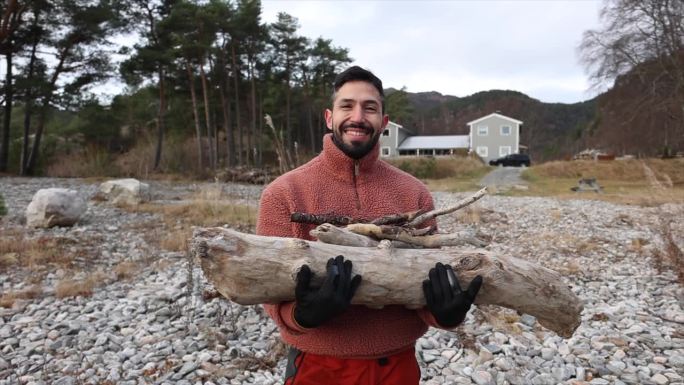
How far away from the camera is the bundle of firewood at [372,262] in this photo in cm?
183

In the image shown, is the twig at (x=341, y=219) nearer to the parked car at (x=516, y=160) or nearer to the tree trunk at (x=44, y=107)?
the tree trunk at (x=44, y=107)

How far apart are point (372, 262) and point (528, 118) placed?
286 ft

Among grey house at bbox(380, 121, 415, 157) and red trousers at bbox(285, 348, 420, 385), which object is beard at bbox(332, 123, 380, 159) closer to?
red trousers at bbox(285, 348, 420, 385)

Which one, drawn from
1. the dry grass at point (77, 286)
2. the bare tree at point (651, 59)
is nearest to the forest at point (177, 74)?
the bare tree at point (651, 59)

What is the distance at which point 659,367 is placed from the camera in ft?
12.9

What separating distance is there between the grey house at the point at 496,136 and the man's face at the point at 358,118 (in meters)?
52.1

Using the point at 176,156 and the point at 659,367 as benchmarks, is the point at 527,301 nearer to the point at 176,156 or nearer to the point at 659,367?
the point at 659,367

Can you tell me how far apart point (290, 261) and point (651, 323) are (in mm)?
4893

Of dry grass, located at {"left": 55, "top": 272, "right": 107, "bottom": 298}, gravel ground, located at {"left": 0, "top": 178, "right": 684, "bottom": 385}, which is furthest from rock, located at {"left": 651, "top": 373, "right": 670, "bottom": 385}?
dry grass, located at {"left": 55, "top": 272, "right": 107, "bottom": 298}

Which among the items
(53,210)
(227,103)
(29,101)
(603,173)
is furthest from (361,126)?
(227,103)

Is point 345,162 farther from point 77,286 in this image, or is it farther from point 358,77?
point 77,286

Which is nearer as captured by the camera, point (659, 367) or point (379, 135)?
point (379, 135)

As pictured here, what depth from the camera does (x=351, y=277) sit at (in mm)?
1827

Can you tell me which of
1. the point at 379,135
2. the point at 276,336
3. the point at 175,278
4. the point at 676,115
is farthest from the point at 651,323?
the point at 676,115
